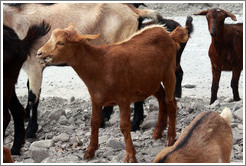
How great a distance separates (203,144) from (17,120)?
99.5 inches

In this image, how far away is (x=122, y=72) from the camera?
18.3 ft

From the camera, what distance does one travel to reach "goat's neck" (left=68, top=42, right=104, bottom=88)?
5.53 metres

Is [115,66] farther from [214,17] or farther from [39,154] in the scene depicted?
[214,17]

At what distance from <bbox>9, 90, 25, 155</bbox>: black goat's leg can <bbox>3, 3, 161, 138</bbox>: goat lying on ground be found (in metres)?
0.91

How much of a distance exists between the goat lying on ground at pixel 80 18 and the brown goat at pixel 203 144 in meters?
2.64

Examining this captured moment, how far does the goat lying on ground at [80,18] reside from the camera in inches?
294

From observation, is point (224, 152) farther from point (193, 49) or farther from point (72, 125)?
point (193, 49)

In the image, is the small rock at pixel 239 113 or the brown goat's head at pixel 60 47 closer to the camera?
the brown goat's head at pixel 60 47

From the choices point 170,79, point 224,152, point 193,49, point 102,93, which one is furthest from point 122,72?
point 193,49

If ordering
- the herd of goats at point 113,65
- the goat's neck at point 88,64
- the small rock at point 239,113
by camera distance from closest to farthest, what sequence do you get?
the herd of goats at point 113,65, the goat's neck at point 88,64, the small rock at point 239,113

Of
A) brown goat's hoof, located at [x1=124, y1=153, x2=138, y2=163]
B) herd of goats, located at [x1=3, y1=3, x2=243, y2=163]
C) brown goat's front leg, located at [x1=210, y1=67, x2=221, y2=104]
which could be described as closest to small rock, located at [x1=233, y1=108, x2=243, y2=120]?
herd of goats, located at [x1=3, y1=3, x2=243, y2=163]

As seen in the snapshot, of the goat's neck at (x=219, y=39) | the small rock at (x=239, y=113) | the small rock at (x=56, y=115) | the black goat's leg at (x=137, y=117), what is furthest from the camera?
the goat's neck at (x=219, y=39)

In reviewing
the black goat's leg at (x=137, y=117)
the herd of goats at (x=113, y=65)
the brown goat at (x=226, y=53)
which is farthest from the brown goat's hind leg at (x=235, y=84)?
the black goat's leg at (x=137, y=117)

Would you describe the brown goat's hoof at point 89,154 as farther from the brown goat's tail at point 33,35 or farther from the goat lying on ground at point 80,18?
the goat lying on ground at point 80,18
